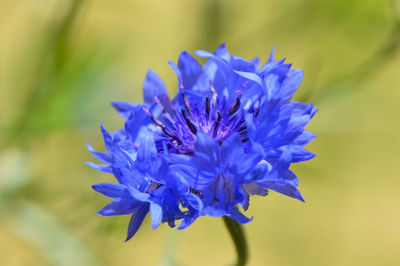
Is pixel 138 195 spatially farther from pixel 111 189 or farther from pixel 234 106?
pixel 234 106

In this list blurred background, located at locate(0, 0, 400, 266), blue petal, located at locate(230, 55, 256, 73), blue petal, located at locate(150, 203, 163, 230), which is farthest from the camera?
blurred background, located at locate(0, 0, 400, 266)

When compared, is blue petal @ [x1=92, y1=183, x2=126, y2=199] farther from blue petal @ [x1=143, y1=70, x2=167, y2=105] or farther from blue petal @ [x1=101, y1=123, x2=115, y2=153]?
blue petal @ [x1=143, y1=70, x2=167, y2=105]

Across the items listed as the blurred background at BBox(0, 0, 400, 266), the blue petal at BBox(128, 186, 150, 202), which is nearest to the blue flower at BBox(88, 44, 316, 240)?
the blue petal at BBox(128, 186, 150, 202)

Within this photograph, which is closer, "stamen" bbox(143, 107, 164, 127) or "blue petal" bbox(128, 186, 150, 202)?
"blue petal" bbox(128, 186, 150, 202)

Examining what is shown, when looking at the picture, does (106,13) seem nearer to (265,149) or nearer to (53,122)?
(53,122)

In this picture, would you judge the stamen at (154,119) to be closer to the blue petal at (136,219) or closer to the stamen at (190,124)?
the stamen at (190,124)

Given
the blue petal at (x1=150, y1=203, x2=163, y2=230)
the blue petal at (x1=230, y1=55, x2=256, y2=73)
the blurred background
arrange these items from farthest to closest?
the blurred background, the blue petal at (x1=230, y1=55, x2=256, y2=73), the blue petal at (x1=150, y1=203, x2=163, y2=230)

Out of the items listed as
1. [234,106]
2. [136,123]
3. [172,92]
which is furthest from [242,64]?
[172,92]

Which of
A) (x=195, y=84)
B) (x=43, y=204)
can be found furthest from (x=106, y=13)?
(x=195, y=84)
